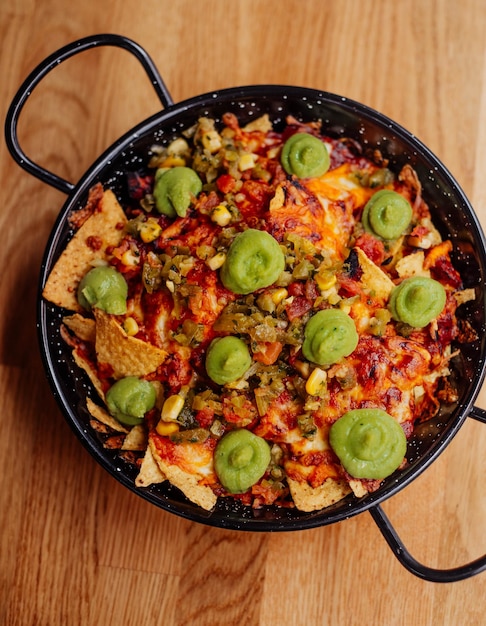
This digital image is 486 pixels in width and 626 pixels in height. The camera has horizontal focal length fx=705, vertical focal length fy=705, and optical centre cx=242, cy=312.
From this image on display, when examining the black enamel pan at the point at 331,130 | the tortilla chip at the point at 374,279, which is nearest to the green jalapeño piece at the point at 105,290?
the black enamel pan at the point at 331,130

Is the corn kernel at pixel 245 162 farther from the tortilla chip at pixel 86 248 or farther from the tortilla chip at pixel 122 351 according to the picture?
the tortilla chip at pixel 122 351

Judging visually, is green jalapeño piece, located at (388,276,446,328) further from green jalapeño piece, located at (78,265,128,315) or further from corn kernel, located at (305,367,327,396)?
green jalapeño piece, located at (78,265,128,315)

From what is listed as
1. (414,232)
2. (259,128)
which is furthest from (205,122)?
(414,232)

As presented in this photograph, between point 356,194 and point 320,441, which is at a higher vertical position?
point 356,194

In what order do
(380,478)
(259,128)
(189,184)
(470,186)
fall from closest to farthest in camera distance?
1. (380,478)
2. (189,184)
3. (259,128)
4. (470,186)

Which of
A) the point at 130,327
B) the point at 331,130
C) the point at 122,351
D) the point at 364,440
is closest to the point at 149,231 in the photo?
the point at 130,327

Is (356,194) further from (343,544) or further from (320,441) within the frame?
(343,544)
